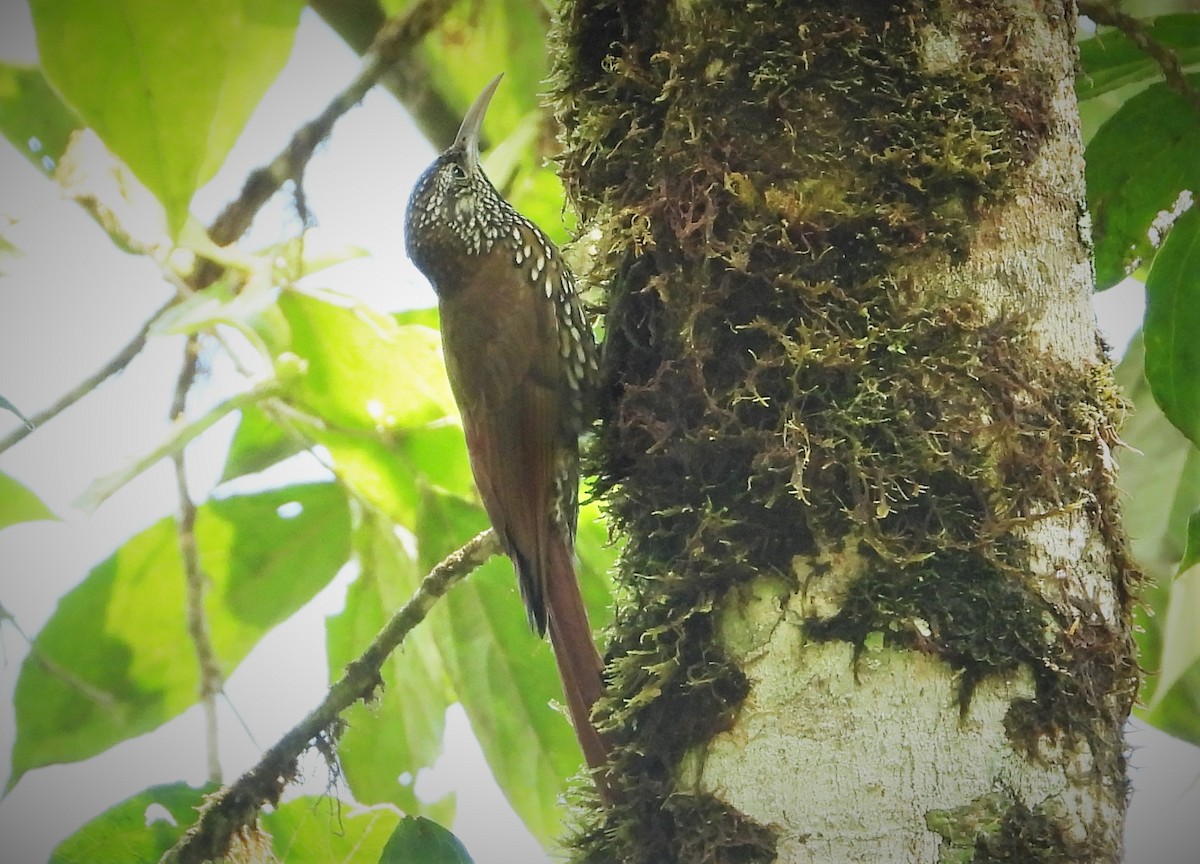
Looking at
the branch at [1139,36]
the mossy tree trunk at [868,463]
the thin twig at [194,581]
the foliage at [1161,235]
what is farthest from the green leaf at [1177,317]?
the thin twig at [194,581]

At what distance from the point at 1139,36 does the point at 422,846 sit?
1949 millimetres

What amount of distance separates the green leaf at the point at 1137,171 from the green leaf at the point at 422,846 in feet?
5.50

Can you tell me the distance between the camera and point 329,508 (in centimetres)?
209

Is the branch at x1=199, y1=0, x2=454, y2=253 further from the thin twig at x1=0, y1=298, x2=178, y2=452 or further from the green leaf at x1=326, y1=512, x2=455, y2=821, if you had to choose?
the green leaf at x1=326, y1=512, x2=455, y2=821

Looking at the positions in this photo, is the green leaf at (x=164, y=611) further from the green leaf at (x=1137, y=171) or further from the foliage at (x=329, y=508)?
the green leaf at (x=1137, y=171)

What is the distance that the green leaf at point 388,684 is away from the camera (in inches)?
81.2

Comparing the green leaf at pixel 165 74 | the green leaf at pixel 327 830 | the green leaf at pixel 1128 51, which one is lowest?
the green leaf at pixel 327 830

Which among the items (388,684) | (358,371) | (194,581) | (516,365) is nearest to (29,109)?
(358,371)

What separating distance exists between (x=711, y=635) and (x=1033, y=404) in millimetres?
424

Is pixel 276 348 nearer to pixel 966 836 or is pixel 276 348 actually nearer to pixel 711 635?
pixel 711 635

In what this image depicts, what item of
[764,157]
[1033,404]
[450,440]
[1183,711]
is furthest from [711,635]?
[1183,711]

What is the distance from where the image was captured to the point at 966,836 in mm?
905

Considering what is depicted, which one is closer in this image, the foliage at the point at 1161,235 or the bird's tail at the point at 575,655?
the bird's tail at the point at 575,655

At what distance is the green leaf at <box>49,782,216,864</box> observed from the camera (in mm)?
1942
